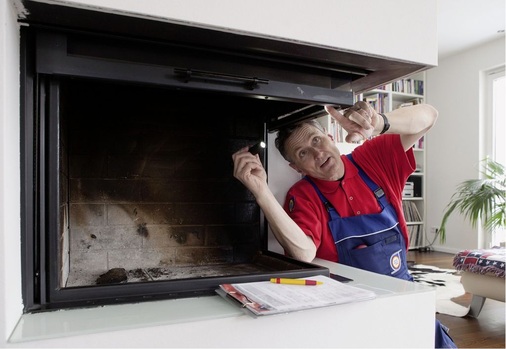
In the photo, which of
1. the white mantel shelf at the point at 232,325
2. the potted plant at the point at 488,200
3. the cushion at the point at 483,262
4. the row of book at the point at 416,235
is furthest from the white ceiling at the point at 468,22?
the white mantel shelf at the point at 232,325

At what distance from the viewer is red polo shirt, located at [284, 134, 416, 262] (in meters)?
1.40

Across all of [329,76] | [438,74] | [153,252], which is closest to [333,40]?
[329,76]

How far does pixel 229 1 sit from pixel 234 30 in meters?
0.05

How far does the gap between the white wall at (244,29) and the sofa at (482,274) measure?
171 cm

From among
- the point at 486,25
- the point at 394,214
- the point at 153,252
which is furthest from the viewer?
the point at 486,25

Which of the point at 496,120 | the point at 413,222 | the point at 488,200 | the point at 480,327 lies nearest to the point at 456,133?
the point at 496,120

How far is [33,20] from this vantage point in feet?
2.48

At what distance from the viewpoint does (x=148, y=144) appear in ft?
4.09

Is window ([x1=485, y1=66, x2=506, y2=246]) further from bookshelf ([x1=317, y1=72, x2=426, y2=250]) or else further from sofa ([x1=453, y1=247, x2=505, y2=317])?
sofa ([x1=453, y1=247, x2=505, y2=317])

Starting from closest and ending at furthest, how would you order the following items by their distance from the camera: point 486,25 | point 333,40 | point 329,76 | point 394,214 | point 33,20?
point 33,20 → point 333,40 → point 329,76 → point 394,214 → point 486,25

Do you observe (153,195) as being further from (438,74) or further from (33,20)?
(438,74)

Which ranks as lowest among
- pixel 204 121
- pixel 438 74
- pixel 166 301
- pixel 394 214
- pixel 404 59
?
pixel 166 301

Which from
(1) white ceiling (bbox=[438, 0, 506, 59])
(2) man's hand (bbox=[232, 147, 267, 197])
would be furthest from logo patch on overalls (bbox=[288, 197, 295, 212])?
(1) white ceiling (bbox=[438, 0, 506, 59])

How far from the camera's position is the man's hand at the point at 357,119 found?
1.14 metres
